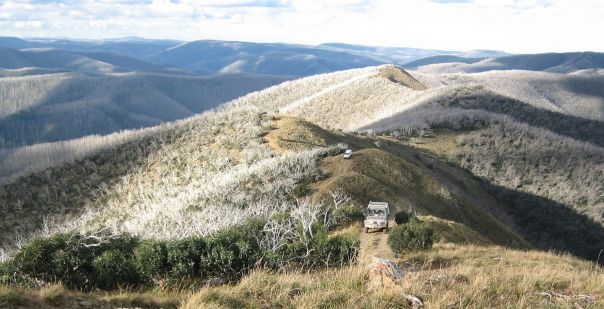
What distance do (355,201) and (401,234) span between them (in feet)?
35.9

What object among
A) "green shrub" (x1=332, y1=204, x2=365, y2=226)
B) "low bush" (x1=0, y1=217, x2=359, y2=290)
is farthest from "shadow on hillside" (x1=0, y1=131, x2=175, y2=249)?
"low bush" (x1=0, y1=217, x2=359, y2=290)

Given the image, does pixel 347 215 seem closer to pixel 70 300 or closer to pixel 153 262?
pixel 153 262

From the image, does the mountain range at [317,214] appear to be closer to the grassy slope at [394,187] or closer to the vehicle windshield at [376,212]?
the grassy slope at [394,187]

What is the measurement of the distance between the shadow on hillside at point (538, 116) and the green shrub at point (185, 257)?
315 ft

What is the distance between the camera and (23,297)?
969 centimetres

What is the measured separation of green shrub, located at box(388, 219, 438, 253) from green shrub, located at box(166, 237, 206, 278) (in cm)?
971

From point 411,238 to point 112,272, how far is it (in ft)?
41.6

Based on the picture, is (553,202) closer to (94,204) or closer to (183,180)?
(183,180)

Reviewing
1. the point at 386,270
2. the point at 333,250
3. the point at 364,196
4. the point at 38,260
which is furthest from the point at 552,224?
the point at 38,260

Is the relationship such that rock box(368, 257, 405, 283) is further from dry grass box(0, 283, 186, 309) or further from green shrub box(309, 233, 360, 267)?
green shrub box(309, 233, 360, 267)

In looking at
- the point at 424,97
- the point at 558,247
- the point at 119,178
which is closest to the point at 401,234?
the point at 558,247

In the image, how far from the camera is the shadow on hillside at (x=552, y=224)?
164ft

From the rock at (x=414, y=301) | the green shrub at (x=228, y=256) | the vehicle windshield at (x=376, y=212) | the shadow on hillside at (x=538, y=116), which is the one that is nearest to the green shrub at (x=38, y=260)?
the green shrub at (x=228, y=256)

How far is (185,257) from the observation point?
1479 centimetres
